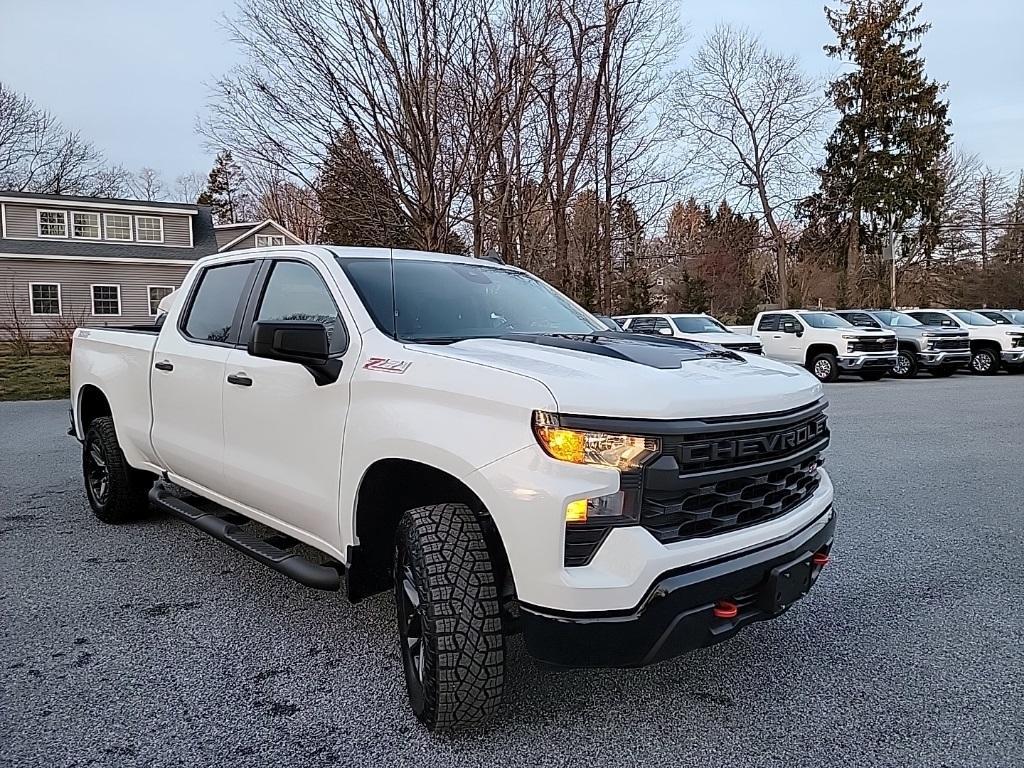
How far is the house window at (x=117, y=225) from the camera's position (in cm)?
3222

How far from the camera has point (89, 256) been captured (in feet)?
100

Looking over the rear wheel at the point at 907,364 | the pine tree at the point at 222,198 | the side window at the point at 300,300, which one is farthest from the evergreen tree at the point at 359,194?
the pine tree at the point at 222,198

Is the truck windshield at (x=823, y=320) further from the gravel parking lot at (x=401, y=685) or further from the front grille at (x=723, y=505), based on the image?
the front grille at (x=723, y=505)

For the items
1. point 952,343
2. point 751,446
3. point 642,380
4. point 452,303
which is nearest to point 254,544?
point 452,303

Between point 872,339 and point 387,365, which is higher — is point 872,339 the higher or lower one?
the lower one

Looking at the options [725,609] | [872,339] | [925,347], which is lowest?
[725,609]

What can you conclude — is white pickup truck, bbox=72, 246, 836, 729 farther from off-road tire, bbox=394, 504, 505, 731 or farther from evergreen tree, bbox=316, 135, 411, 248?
evergreen tree, bbox=316, 135, 411, 248

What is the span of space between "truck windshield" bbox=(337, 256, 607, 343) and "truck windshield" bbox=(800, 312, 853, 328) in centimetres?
1594

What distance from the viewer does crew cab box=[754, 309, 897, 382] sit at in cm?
1786

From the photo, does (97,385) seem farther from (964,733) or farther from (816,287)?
(816,287)

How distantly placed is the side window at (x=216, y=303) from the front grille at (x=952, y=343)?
19.1 metres

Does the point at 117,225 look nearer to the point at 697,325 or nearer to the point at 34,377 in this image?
the point at 34,377

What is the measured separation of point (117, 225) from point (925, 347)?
30296mm

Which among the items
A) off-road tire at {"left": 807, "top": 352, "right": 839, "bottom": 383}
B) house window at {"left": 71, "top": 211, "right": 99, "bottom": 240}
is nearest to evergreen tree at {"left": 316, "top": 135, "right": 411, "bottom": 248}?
off-road tire at {"left": 807, "top": 352, "right": 839, "bottom": 383}
